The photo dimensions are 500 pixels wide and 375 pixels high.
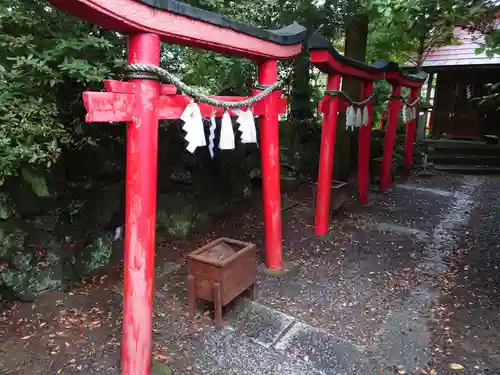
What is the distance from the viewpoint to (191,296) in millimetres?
3914

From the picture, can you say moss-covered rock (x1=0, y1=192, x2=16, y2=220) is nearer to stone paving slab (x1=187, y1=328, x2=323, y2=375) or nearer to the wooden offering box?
the wooden offering box

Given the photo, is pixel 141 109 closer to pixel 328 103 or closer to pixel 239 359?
pixel 239 359

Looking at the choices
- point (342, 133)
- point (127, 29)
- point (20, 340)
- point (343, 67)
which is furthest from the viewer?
point (342, 133)

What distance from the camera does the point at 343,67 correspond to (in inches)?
241

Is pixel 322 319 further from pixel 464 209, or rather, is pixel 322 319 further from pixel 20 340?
pixel 464 209

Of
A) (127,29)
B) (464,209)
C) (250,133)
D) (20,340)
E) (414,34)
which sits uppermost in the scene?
(414,34)

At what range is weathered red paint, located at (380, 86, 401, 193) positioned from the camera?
920 cm

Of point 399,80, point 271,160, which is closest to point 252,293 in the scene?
point 271,160

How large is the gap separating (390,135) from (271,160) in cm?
559

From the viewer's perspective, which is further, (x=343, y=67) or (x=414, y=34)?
(x=343, y=67)

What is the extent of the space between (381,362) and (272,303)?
4.36 ft

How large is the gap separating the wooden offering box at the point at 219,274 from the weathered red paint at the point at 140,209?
2.82 feet

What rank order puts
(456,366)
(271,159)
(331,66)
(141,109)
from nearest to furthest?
(141,109)
(456,366)
(271,159)
(331,66)

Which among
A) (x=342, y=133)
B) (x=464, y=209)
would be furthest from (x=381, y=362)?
(x=342, y=133)
